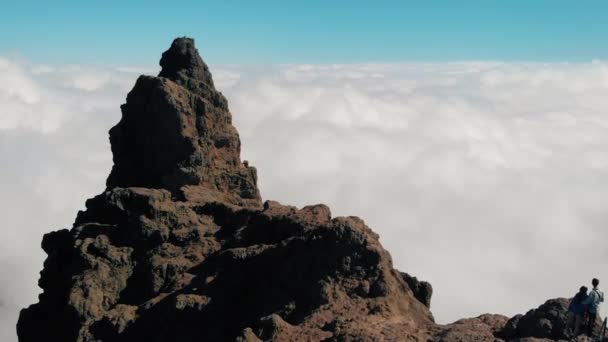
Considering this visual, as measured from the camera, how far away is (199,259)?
96.8ft

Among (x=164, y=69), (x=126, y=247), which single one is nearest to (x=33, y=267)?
(x=164, y=69)

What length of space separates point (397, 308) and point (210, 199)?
49.4 feet

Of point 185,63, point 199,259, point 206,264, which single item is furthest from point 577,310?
point 185,63

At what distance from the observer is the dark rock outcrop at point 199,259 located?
2325cm

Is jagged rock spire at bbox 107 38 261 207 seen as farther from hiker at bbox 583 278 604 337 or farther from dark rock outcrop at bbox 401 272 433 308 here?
hiker at bbox 583 278 604 337

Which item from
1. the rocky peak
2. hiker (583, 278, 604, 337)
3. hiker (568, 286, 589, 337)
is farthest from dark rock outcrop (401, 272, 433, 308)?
the rocky peak

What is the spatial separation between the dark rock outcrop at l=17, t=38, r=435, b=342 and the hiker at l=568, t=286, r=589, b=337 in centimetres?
486

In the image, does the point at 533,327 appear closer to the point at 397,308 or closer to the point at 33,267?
the point at 397,308

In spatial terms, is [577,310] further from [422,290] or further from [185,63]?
[185,63]

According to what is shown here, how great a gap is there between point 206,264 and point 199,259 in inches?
42.2

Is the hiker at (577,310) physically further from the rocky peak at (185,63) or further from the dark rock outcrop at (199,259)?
the rocky peak at (185,63)

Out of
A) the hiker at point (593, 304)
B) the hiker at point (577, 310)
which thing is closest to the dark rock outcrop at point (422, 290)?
the hiker at point (577, 310)

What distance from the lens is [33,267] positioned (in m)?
144

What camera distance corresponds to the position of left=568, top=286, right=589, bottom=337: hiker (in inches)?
762
